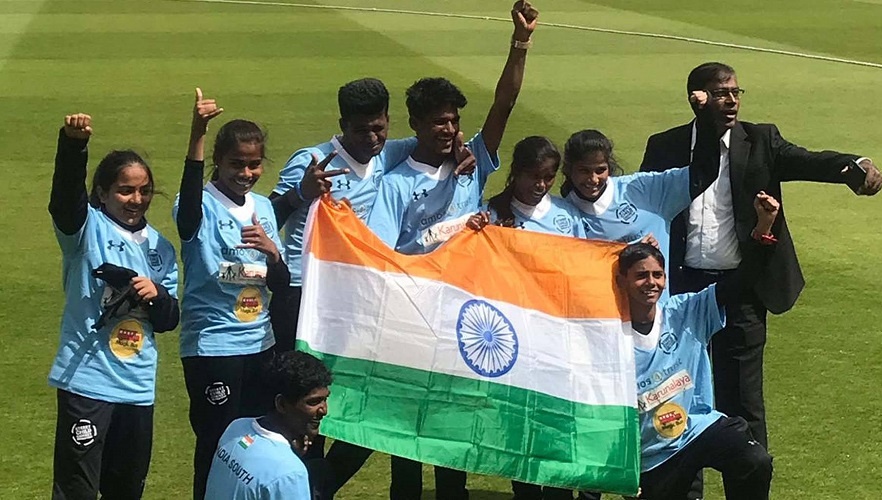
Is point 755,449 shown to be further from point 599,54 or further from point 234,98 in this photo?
point 599,54

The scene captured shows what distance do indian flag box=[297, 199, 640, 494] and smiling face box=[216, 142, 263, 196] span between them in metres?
0.36

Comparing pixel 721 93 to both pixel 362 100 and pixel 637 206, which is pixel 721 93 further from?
pixel 362 100

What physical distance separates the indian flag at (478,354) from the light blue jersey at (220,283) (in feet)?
0.92

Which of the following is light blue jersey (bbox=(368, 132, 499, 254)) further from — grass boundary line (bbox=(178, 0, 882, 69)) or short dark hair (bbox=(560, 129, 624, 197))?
grass boundary line (bbox=(178, 0, 882, 69))

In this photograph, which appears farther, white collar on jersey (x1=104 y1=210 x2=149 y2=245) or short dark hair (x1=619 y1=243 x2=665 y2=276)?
short dark hair (x1=619 y1=243 x2=665 y2=276)

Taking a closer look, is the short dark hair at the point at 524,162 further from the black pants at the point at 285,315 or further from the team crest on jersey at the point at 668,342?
the black pants at the point at 285,315

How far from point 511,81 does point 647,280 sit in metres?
1.35

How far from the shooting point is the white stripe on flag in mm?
5711

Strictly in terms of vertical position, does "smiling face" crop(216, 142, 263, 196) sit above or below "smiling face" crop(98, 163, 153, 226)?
above

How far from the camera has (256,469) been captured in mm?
4465

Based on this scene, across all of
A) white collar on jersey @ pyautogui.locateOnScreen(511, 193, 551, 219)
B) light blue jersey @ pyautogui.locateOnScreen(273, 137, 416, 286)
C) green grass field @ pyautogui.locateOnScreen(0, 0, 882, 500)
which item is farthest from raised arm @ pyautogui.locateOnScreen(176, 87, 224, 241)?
green grass field @ pyautogui.locateOnScreen(0, 0, 882, 500)

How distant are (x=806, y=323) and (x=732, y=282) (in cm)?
400

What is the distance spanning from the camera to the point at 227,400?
18.8ft

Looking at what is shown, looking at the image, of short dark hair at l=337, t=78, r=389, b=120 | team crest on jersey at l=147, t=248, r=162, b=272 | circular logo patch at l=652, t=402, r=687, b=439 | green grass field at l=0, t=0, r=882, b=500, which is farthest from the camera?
green grass field at l=0, t=0, r=882, b=500
